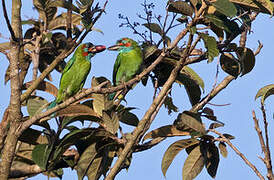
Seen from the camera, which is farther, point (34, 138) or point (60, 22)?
point (60, 22)

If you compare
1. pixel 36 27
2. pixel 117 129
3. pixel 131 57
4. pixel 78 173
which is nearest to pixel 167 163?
pixel 117 129

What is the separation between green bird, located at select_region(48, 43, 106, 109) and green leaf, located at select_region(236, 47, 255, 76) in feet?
6.72

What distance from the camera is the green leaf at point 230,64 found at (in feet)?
8.95

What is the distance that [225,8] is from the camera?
2.26 metres

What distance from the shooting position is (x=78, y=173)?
8.34 ft

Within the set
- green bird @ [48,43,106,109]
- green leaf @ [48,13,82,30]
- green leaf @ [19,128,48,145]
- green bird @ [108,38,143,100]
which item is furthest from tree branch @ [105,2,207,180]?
green bird @ [108,38,143,100]

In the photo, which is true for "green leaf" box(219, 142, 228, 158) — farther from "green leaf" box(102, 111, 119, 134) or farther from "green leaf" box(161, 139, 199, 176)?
"green leaf" box(102, 111, 119, 134)

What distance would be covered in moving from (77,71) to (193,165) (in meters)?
2.49

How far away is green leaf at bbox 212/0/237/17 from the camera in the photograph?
88.2 inches

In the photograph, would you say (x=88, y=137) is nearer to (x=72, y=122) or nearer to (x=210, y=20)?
(x=72, y=122)

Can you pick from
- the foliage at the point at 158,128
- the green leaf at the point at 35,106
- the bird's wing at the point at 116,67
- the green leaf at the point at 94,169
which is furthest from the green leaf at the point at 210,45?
the bird's wing at the point at 116,67

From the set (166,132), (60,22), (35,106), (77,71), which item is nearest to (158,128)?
(166,132)

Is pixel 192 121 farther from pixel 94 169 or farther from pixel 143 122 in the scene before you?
pixel 94 169

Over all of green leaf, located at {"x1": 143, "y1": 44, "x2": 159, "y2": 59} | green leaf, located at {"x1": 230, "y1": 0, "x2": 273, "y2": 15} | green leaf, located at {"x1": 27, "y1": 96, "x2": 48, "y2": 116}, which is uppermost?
green leaf, located at {"x1": 230, "y1": 0, "x2": 273, "y2": 15}
